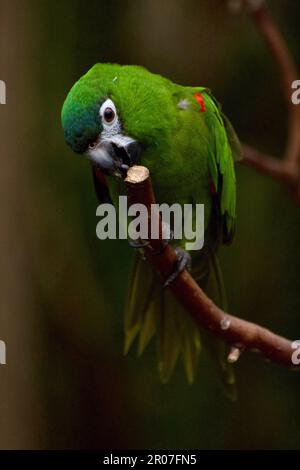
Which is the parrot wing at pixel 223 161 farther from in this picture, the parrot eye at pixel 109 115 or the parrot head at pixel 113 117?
the parrot eye at pixel 109 115

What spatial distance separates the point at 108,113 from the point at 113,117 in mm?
17

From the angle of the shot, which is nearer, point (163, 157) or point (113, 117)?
point (113, 117)

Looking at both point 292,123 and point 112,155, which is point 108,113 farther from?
point 292,123

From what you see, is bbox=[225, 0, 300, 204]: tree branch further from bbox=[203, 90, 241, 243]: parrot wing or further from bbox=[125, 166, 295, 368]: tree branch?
bbox=[125, 166, 295, 368]: tree branch

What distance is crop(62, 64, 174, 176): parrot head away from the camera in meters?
1.50

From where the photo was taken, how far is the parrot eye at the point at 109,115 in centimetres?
152

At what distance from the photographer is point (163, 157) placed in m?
1.72

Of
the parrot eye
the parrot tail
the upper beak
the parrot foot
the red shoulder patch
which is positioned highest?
the red shoulder patch

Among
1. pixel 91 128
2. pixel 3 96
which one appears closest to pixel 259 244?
pixel 3 96

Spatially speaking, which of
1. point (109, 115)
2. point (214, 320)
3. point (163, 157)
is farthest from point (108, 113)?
point (214, 320)

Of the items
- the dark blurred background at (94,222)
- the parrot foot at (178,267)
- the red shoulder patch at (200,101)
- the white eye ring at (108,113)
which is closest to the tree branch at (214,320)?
the parrot foot at (178,267)

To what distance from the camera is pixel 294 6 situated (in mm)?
2768

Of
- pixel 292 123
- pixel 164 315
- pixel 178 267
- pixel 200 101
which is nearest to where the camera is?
pixel 178 267

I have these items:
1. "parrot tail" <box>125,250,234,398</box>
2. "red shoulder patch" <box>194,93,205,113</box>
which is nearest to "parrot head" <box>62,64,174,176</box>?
"red shoulder patch" <box>194,93,205,113</box>
